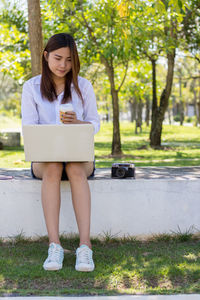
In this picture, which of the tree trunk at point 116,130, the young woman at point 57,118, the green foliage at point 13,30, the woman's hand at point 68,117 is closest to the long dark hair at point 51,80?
the young woman at point 57,118

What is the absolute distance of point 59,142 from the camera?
2.98 meters

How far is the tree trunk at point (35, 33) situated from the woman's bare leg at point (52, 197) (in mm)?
2318

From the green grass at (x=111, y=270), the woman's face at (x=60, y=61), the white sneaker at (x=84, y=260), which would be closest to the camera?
the green grass at (x=111, y=270)

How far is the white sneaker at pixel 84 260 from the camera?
275 cm

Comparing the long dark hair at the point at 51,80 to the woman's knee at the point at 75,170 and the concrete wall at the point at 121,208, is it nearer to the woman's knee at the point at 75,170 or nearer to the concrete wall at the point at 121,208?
the woman's knee at the point at 75,170

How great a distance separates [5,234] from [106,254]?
2.93 feet

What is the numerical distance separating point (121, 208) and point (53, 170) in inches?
29.7

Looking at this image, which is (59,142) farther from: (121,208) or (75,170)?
(121,208)

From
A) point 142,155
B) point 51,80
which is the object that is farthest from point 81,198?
point 142,155

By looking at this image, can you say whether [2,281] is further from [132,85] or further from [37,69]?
[132,85]

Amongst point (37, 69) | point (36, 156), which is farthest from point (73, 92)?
point (37, 69)

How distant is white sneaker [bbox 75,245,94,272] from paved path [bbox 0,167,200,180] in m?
0.83

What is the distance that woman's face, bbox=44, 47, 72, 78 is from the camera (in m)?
3.18

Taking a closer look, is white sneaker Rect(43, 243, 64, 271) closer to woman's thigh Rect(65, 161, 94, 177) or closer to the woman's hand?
woman's thigh Rect(65, 161, 94, 177)
